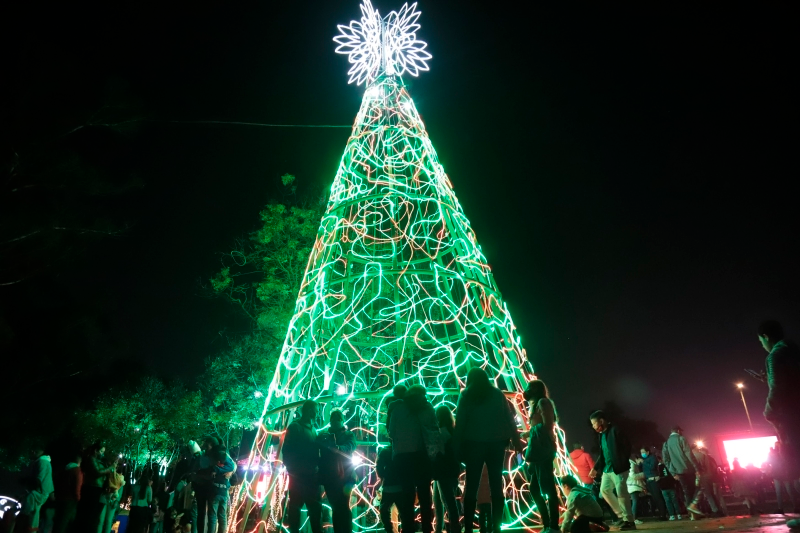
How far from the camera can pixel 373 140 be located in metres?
8.10

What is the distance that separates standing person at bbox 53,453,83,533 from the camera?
6.11 m

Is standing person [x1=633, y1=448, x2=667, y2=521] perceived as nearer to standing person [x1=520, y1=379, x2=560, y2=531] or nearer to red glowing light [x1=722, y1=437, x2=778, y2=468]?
standing person [x1=520, y1=379, x2=560, y2=531]

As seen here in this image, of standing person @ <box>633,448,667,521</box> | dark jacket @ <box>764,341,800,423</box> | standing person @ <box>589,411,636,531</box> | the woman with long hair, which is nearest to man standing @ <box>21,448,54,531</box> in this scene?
the woman with long hair

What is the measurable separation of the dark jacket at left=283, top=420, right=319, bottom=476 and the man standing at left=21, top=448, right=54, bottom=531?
4630 millimetres

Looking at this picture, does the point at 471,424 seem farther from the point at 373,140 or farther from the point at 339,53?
the point at 339,53

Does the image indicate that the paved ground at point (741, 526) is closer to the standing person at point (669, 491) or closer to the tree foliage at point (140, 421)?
the standing person at point (669, 491)

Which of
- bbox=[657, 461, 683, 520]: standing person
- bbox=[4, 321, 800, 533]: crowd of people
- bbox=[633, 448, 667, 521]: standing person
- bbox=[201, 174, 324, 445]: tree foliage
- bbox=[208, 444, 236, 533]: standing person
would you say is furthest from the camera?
bbox=[201, 174, 324, 445]: tree foliage

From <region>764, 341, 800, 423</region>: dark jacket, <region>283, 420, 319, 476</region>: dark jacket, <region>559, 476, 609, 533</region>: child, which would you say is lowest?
<region>559, 476, 609, 533</region>: child

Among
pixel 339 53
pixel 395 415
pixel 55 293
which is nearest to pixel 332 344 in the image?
pixel 395 415

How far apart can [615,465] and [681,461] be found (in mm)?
2069

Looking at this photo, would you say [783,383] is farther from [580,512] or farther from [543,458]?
[580,512]

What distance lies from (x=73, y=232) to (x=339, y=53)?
326 inches

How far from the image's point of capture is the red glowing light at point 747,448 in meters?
16.6

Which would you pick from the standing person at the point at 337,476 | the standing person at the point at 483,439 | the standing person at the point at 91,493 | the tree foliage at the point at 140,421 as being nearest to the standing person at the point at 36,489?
the standing person at the point at 91,493
